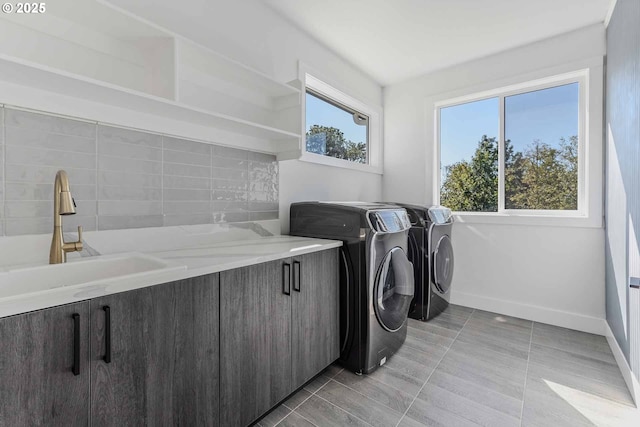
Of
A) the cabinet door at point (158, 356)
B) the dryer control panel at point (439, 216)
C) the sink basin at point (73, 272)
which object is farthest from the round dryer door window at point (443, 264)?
the sink basin at point (73, 272)

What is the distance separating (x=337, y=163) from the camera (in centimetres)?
288

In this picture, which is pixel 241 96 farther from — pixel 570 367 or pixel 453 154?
pixel 570 367

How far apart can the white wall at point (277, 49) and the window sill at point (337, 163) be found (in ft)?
0.16

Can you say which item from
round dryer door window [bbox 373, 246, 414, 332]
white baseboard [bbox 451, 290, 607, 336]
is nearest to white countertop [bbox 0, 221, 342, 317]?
round dryer door window [bbox 373, 246, 414, 332]

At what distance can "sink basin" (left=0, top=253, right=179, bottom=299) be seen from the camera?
0.99 metres

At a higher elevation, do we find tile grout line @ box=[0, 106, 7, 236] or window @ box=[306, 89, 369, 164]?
window @ box=[306, 89, 369, 164]

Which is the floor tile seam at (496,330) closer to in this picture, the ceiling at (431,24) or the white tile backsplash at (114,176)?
the white tile backsplash at (114,176)

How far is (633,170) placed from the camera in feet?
5.38

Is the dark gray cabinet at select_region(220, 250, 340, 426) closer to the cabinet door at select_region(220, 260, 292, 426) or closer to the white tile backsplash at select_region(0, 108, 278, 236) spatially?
the cabinet door at select_region(220, 260, 292, 426)

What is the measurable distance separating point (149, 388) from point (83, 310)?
0.36 m

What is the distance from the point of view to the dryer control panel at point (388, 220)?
1801 millimetres

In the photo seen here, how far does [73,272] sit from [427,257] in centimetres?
241

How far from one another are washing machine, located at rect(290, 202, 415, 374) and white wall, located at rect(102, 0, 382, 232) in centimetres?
58

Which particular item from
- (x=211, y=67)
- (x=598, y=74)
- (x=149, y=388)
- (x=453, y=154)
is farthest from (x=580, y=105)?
(x=149, y=388)
